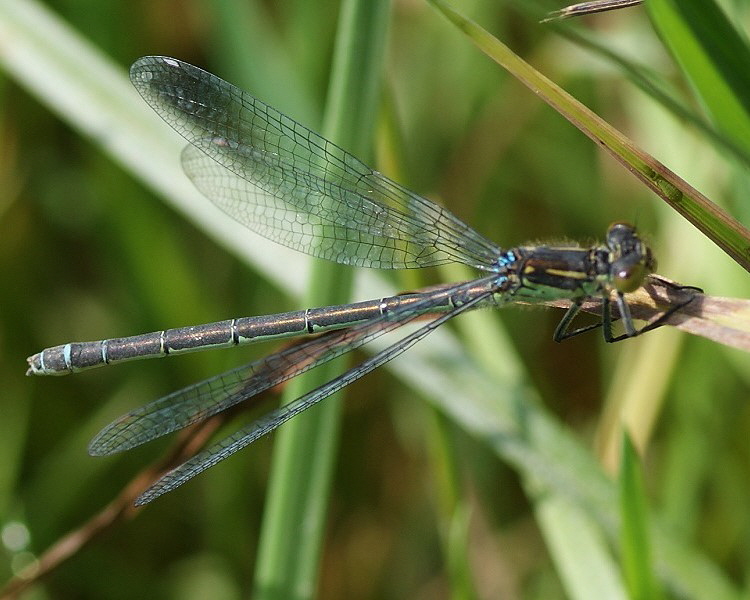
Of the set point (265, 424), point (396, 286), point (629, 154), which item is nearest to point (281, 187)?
point (396, 286)

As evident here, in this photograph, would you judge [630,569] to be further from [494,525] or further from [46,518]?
[46,518]

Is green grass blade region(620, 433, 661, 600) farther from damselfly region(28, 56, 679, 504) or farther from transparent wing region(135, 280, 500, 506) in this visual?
transparent wing region(135, 280, 500, 506)

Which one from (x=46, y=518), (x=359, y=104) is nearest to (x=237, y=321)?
(x=359, y=104)

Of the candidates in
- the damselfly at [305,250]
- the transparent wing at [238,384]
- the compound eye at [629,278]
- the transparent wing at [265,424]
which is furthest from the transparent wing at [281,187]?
the compound eye at [629,278]

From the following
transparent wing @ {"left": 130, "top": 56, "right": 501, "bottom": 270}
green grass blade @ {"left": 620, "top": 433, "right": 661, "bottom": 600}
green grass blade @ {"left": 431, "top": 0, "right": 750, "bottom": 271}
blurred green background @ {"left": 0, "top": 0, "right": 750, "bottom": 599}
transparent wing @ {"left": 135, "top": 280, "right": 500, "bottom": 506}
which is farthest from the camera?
blurred green background @ {"left": 0, "top": 0, "right": 750, "bottom": 599}

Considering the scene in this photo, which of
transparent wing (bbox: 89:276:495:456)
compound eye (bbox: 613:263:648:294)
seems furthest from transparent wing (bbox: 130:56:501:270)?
compound eye (bbox: 613:263:648:294)

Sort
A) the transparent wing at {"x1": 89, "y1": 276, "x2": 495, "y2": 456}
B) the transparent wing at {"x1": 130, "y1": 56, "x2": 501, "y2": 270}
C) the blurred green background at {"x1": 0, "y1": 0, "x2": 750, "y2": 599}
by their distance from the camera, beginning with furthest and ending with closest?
1. the blurred green background at {"x1": 0, "y1": 0, "x2": 750, "y2": 599}
2. the transparent wing at {"x1": 130, "y1": 56, "x2": 501, "y2": 270}
3. the transparent wing at {"x1": 89, "y1": 276, "x2": 495, "y2": 456}

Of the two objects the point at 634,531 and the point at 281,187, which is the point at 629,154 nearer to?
the point at 634,531
